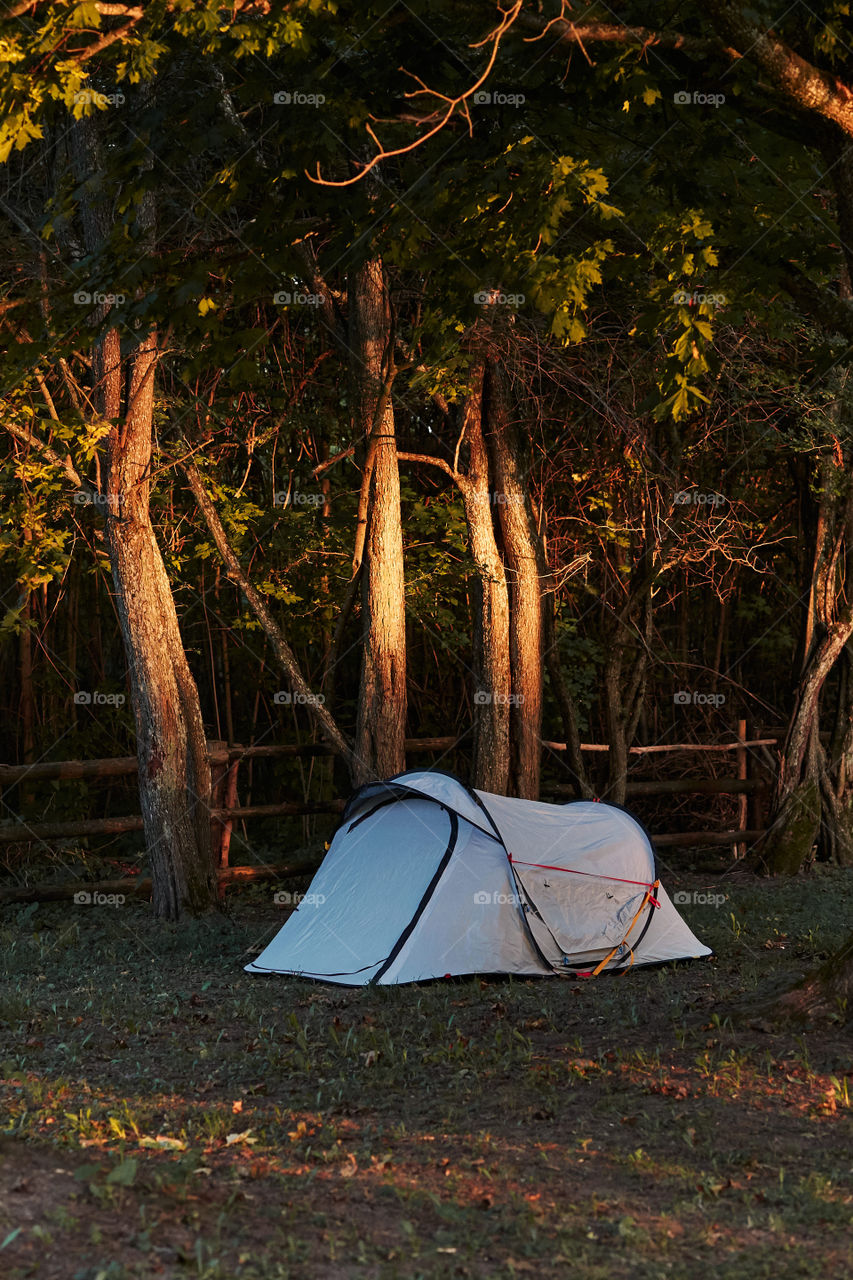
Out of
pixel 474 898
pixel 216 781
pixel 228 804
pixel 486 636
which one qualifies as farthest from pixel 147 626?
pixel 474 898

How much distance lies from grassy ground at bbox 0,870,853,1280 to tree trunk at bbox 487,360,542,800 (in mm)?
3224

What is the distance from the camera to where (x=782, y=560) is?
1553cm

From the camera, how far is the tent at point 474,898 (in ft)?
25.3

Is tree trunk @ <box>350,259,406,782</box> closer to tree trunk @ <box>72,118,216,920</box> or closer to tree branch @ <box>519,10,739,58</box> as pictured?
tree trunk @ <box>72,118,216,920</box>

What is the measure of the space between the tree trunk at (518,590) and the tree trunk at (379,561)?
1.01 metres

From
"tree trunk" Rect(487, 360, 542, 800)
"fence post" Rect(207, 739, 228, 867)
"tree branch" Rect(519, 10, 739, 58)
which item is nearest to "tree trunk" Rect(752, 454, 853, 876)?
"tree trunk" Rect(487, 360, 542, 800)

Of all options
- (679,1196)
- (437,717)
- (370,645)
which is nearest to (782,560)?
(437,717)

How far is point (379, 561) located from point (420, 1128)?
6.03 meters

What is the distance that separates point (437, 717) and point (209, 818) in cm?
558

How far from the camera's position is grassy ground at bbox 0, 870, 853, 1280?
3703 millimetres

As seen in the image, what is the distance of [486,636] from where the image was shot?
10797 millimetres

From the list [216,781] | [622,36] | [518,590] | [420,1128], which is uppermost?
[622,36]

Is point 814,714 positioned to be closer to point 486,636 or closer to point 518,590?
point 518,590

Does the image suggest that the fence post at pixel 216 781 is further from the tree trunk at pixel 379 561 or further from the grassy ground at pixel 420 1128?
the grassy ground at pixel 420 1128
